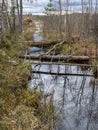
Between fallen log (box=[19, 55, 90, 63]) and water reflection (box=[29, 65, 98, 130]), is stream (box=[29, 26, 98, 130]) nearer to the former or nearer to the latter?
water reflection (box=[29, 65, 98, 130])

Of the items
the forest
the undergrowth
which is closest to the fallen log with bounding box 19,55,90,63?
the forest

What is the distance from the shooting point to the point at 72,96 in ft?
33.1

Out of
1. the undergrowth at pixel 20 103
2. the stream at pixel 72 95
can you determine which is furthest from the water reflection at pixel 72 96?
the undergrowth at pixel 20 103

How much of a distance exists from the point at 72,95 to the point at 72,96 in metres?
0.13

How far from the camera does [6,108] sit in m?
7.45

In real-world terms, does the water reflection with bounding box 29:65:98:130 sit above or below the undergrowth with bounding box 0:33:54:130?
below

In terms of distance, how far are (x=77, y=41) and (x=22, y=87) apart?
1171 cm

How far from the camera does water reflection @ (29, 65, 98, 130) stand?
8000 mm

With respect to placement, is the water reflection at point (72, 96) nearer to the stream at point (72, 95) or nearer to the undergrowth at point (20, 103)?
the stream at point (72, 95)

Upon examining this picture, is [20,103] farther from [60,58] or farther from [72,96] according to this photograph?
[60,58]

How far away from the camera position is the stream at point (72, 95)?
8008 millimetres

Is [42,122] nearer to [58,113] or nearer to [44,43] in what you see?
[58,113]

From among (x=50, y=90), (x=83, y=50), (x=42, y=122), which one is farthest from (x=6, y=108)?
(x=83, y=50)

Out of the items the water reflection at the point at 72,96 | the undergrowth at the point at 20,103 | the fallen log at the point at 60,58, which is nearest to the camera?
the undergrowth at the point at 20,103
